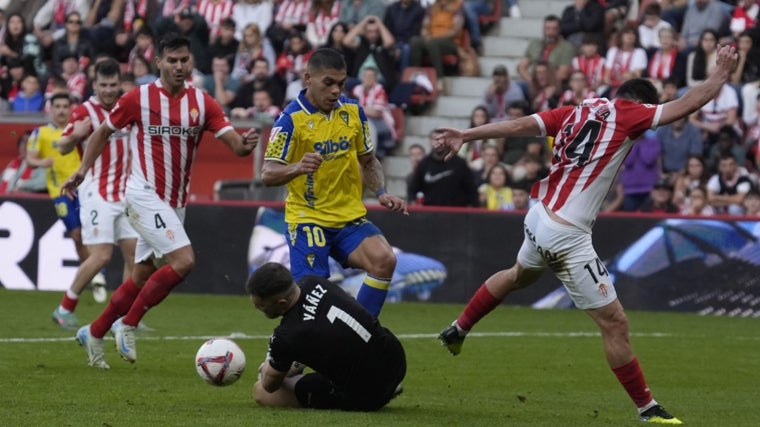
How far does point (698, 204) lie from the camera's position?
19.8 metres

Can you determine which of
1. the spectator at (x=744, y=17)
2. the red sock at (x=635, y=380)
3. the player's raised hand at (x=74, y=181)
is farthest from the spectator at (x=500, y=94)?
the red sock at (x=635, y=380)

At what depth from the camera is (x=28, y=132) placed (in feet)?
77.5

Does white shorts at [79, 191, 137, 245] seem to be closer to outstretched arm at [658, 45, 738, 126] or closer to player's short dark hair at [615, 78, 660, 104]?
player's short dark hair at [615, 78, 660, 104]

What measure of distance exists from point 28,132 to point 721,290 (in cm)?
1131

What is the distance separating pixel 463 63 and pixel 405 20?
1215mm

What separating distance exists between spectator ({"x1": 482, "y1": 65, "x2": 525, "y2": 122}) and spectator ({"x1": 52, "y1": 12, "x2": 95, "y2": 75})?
25.2 ft

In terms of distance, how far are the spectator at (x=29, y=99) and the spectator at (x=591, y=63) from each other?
30.4 ft

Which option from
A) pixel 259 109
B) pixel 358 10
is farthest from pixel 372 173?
pixel 358 10

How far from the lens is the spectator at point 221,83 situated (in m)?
24.9

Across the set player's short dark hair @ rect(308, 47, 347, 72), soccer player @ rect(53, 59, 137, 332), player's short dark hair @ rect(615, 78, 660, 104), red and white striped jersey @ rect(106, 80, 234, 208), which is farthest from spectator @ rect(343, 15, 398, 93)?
player's short dark hair @ rect(615, 78, 660, 104)

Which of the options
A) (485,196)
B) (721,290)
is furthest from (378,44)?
(721,290)

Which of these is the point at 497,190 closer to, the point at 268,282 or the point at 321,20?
the point at 321,20

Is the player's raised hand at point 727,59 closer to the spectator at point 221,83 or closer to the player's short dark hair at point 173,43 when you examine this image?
the player's short dark hair at point 173,43

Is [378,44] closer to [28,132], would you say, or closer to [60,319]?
[28,132]
